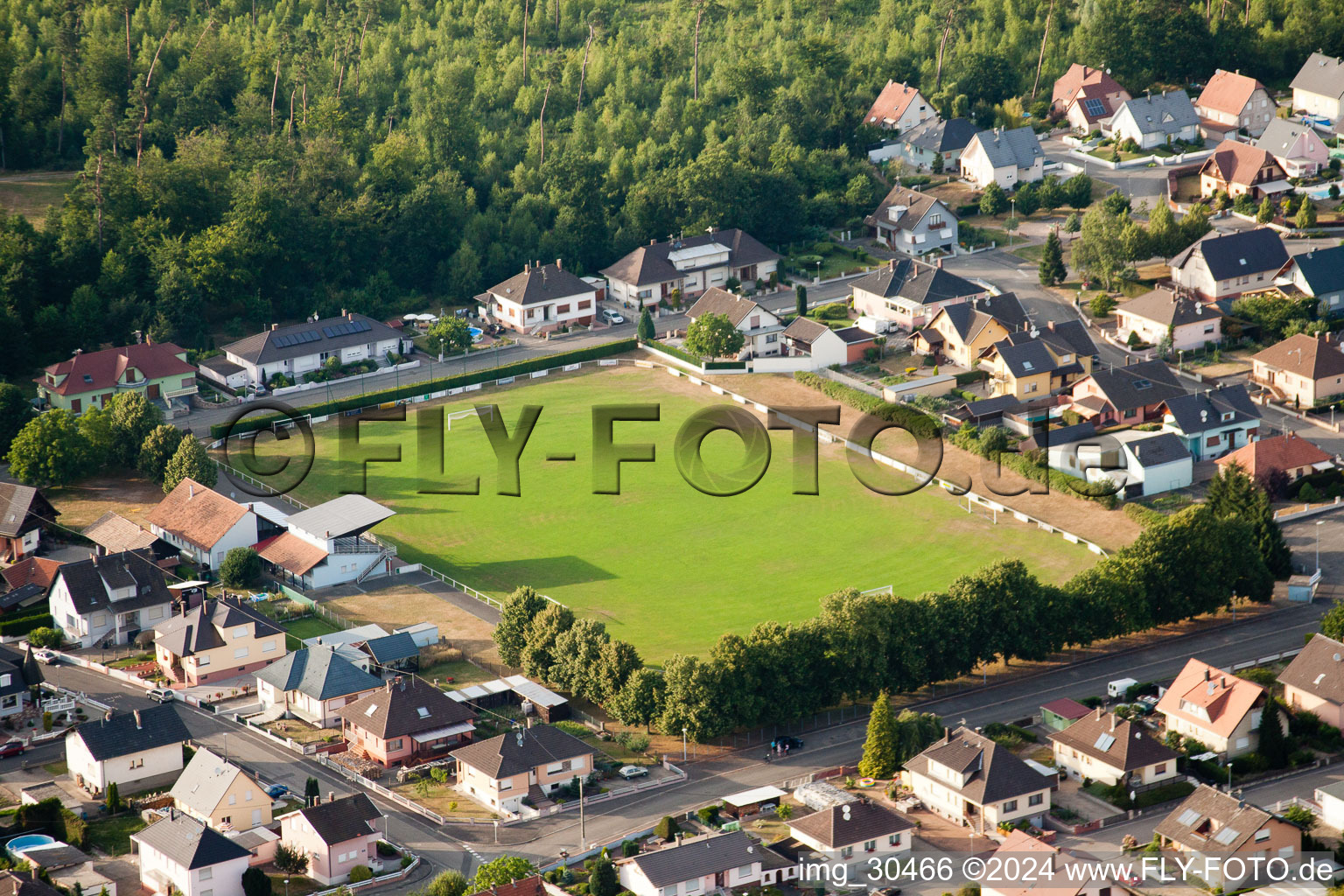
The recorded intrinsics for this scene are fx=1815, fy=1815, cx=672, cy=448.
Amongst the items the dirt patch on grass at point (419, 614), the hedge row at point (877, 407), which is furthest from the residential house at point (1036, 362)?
the dirt patch on grass at point (419, 614)

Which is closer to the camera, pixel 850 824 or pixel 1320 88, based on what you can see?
pixel 850 824

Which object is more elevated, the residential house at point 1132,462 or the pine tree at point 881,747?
the residential house at point 1132,462

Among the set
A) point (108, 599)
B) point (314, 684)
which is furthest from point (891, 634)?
point (108, 599)

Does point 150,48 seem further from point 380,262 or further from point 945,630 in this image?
point 945,630

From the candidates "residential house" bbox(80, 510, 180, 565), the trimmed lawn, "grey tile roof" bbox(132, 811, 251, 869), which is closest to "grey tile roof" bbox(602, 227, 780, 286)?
"residential house" bbox(80, 510, 180, 565)

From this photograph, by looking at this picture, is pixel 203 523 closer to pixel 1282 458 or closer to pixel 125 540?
pixel 125 540

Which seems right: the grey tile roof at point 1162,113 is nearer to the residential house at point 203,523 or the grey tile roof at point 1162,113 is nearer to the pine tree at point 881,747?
the residential house at point 203,523
